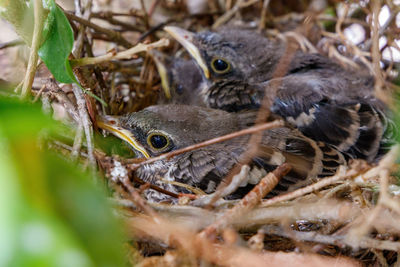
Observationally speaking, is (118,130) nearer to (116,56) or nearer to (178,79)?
(116,56)

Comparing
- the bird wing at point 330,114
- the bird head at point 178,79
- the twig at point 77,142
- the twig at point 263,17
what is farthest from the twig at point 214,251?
the twig at point 263,17

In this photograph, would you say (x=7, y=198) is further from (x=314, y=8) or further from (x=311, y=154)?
(x=314, y=8)

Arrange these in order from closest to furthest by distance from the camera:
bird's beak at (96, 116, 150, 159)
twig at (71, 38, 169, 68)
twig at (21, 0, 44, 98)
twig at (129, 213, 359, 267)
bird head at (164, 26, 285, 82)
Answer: twig at (129, 213, 359, 267) → twig at (21, 0, 44, 98) → twig at (71, 38, 169, 68) → bird's beak at (96, 116, 150, 159) → bird head at (164, 26, 285, 82)

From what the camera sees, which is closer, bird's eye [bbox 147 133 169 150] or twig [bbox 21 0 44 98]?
twig [bbox 21 0 44 98]

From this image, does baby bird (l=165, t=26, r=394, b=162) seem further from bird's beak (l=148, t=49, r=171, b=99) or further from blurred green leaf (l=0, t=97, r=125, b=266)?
blurred green leaf (l=0, t=97, r=125, b=266)

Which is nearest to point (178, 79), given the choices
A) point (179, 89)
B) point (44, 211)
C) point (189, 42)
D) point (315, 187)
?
point (179, 89)

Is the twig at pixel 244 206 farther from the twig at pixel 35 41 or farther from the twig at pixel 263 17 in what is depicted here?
the twig at pixel 263 17

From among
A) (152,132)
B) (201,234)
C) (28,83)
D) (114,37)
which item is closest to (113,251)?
(201,234)

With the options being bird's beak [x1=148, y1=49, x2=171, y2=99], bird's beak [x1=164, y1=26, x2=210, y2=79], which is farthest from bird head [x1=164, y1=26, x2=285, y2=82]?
bird's beak [x1=148, y1=49, x2=171, y2=99]
